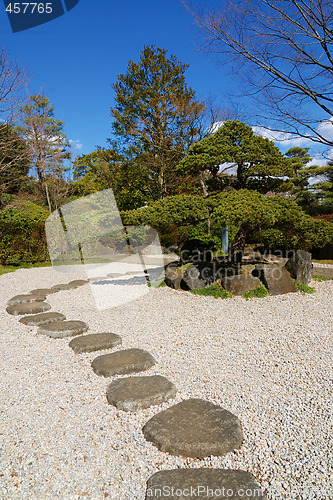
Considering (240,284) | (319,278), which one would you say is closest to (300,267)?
(319,278)

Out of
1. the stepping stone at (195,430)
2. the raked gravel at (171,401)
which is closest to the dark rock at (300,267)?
the raked gravel at (171,401)

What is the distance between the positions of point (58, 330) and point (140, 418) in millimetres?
1973

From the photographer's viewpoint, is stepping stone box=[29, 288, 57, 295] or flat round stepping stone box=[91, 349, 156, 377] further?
stepping stone box=[29, 288, 57, 295]

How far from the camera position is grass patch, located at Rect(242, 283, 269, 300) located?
5250 millimetres

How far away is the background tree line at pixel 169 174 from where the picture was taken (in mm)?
5453

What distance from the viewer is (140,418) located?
7.02ft

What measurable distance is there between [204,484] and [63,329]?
2.67 meters

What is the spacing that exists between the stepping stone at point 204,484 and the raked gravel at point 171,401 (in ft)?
0.24

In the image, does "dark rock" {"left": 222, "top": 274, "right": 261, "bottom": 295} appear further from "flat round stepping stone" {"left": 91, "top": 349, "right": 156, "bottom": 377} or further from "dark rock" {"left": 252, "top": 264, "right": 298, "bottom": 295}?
"flat round stepping stone" {"left": 91, "top": 349, "right": 156, "bottom": 377}

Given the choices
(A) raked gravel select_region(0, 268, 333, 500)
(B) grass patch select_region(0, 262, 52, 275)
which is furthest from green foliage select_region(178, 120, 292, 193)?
(B) grass patch select_region(0, 262, 52, 275)

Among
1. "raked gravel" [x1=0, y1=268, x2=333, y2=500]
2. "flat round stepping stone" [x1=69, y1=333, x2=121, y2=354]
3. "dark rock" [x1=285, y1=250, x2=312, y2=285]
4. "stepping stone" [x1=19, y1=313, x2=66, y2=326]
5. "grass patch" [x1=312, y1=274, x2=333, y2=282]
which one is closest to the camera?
"raked gravel" [x1=0, y1=268, x2=333, y2=500]

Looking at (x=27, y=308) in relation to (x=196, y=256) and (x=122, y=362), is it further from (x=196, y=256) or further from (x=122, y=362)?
(x=196, y=256)

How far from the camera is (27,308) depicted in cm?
474

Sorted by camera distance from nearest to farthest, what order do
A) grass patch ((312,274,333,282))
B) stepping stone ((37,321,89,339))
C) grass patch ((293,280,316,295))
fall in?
stepping stone ((37,321,89,339)), grass patch ((293,280,316,295)), grass patch ((312,274,333,282))
